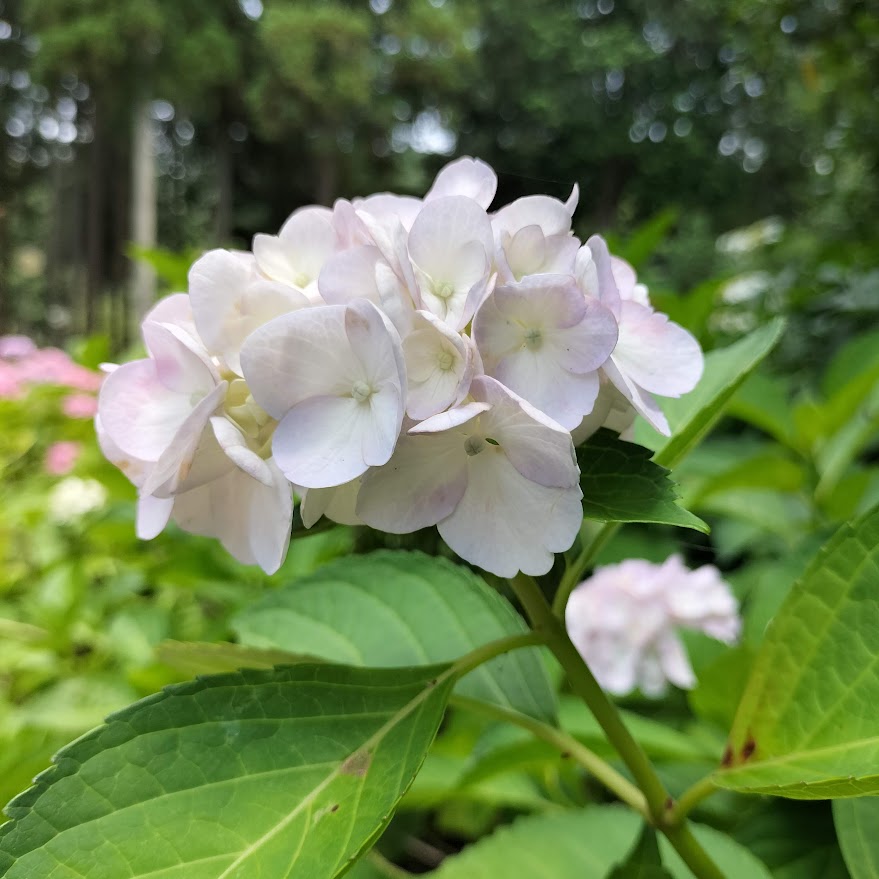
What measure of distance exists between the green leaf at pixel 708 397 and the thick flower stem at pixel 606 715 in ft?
0.38

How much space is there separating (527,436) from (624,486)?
58mm

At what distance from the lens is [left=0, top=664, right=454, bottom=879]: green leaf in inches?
13.2

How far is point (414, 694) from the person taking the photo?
0.42 metres

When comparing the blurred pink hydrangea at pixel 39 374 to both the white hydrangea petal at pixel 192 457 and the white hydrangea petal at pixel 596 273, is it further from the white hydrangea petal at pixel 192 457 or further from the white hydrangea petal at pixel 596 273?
the white hydrangea petal at pixel 596 273

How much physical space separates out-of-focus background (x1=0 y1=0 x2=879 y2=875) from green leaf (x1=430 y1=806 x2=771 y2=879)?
164mm

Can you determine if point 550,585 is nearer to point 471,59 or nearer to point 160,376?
point 160,376

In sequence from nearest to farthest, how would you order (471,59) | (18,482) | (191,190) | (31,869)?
(31,869)
(18,482)
(471,59)
(191,190)

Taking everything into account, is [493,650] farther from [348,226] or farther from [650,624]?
[650,624]

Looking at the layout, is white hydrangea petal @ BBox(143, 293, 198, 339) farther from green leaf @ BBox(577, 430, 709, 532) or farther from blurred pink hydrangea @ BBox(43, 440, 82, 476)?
blurred pink hydrangea @ BBox(43, 440, 82, 476)

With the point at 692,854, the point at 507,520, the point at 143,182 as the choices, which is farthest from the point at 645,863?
the point at 143,182

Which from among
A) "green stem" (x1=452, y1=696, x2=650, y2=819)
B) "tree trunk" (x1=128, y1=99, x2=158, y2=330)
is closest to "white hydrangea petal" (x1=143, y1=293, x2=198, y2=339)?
"green stem" (x1=452, y1=696, x2=650, y2=819)

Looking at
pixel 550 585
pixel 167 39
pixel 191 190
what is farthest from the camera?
pixel 191 190

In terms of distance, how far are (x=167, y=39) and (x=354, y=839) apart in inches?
450

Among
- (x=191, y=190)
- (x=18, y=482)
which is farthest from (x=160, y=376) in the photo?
(x=191, y=190)
